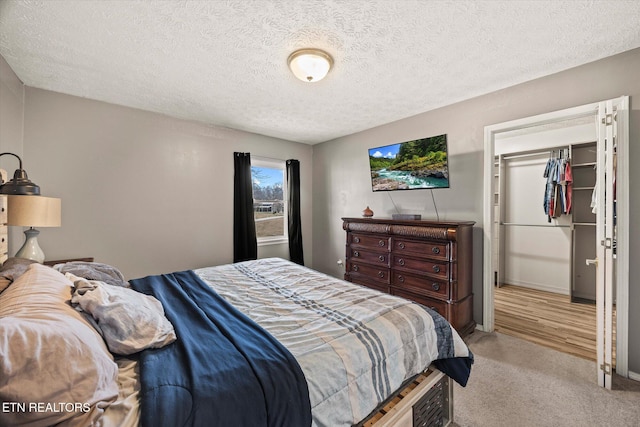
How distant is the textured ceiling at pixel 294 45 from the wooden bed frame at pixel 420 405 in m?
2.21

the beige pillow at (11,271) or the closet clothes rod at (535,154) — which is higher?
the closet clothes rod at (535,154)

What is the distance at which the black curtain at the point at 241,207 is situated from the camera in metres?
4.00

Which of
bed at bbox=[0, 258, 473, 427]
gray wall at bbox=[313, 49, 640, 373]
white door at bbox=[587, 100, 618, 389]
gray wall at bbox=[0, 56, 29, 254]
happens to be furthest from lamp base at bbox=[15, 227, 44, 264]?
white door at bbox=[587, 100, 618, 389]

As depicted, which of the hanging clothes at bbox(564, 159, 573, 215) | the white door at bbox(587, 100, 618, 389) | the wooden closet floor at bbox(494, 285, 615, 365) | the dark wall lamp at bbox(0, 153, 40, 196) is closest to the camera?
the dark wall lamp at bbox(0, 153, 40, 196)

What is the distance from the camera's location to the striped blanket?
1113 millimetres

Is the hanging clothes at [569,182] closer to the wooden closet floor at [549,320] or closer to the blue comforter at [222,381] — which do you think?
the wooden closet floor at [549,320]

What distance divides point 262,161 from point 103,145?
6.77ft

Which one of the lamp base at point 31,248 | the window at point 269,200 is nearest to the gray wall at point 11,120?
the lamp base at point 31,248

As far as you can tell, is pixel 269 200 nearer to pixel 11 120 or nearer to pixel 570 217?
pixel 11 120

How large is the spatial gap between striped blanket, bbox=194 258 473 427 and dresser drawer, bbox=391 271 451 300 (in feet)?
3.66

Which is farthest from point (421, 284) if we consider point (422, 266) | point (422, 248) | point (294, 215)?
point (294, 215)

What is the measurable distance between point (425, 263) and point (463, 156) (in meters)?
1.32

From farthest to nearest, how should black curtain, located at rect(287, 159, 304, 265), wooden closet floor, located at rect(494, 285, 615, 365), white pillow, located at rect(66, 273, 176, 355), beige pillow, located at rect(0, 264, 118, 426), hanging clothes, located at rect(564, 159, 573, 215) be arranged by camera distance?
black curtain, located at rect(287, 159, 304, 265) → hanging clothes, located at rect(564, 159, 573, 215) → wooden closet floor, located at rect(494, 285, 615, 365) → white pillow, located at rect(66, 273, 176, 355) → beige pillow, located at rect(0, 264, 118, 426)

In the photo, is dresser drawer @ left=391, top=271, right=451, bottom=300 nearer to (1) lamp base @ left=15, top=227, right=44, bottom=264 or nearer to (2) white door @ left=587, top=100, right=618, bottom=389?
(2) white door @ left=587, top=100, right=618, bottom=389
